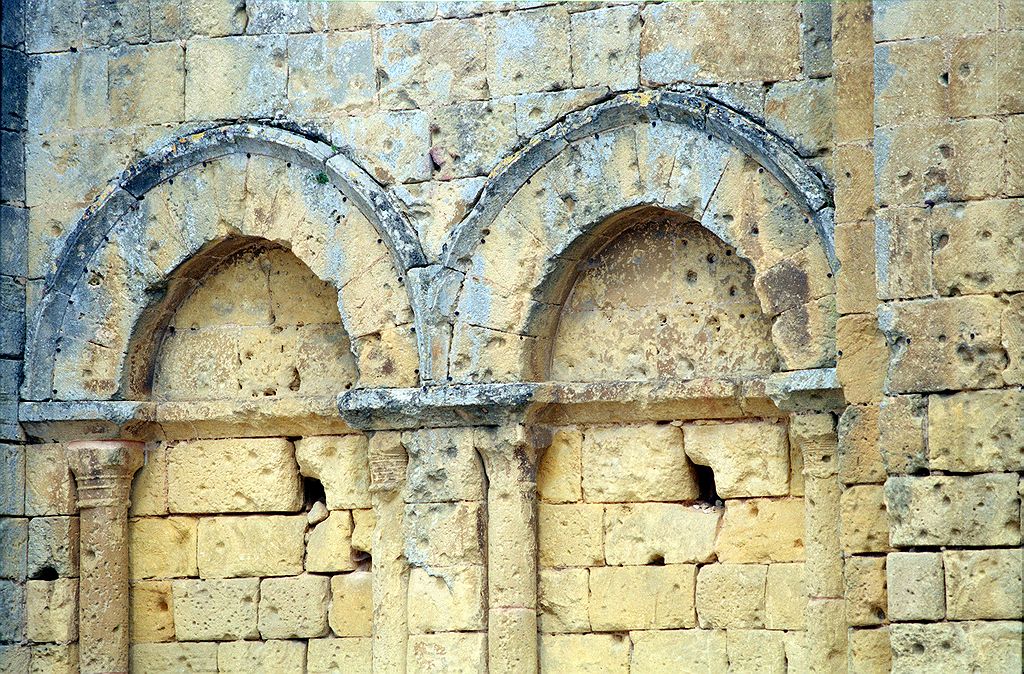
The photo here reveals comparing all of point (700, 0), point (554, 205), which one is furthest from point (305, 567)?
point (700, 0)

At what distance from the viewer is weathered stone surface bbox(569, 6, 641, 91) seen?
1033 cm

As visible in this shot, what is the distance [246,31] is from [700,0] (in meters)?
2.70

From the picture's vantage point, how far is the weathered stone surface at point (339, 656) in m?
10.9

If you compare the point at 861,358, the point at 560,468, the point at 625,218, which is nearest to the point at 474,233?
the point at 625,218

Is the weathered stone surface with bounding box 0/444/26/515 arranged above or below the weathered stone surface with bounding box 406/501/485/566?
above

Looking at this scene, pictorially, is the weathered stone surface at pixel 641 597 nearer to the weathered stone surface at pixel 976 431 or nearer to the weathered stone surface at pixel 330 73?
the weathered stone surface at pixel 976 431

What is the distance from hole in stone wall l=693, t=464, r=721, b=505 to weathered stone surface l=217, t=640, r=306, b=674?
2.49 meters

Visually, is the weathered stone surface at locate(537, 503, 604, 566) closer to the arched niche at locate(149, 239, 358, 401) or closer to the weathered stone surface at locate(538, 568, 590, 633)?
the weathered stone surface at locate(538, 568, 590, 633)

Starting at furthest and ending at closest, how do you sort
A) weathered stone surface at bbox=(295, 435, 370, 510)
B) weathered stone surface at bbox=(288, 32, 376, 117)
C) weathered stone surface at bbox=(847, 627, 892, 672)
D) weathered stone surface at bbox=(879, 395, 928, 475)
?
weathered stone surface at bbox=(295, 435, 370, 510) → weathered stone surface at bbox=(288, 32, 376, 117) → weathered stone surface at bbox=(847, 627, 892, 672) → weathered stone surface at bbox=(879, 395, 928, 475)

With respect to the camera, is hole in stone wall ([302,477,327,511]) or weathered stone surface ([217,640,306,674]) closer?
weathered stone surface ([217,640,306,674])

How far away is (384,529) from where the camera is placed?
35.0 feet

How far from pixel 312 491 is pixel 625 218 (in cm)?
253

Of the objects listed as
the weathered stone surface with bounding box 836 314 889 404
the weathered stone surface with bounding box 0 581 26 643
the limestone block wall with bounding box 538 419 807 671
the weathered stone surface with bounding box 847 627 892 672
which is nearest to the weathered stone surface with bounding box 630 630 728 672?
the limestone block wall with bounding box 538 419 807 671

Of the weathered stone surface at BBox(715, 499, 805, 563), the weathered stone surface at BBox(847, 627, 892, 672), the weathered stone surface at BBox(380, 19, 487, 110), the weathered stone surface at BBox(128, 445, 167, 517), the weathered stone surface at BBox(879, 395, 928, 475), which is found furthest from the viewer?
the weathered stone surface at BBox(128, 445, 167, 517)
